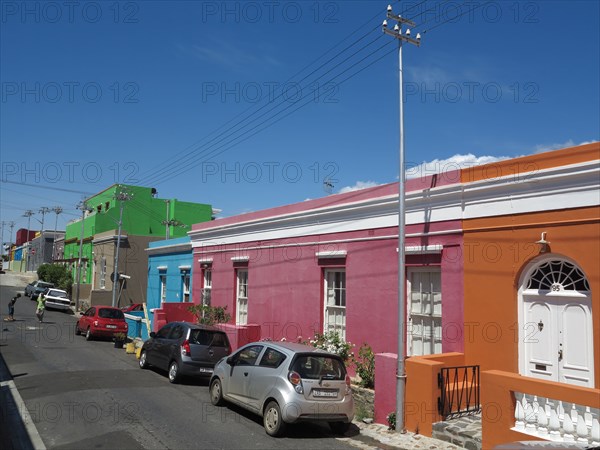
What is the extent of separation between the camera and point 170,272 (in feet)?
82.9

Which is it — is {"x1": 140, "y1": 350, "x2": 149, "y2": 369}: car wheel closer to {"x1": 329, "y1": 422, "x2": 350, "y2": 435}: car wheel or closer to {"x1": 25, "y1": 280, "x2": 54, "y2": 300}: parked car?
{"x1": 329, "y1": 422, "x2": 350, "y2": 435}: car wheel

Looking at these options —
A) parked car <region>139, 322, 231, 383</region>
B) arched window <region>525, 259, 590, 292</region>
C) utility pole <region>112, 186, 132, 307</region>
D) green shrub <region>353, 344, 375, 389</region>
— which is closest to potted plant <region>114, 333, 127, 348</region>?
parked car <region>139, 322, 231, 383</region>

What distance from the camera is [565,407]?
7027 mm

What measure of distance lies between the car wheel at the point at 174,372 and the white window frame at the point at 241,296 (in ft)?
17.4

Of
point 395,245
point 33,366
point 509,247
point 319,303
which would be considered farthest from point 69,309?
point 509,247

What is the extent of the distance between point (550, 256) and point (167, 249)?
1979cm

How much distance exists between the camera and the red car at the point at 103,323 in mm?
22938

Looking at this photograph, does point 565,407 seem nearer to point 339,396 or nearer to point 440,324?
point 339,396

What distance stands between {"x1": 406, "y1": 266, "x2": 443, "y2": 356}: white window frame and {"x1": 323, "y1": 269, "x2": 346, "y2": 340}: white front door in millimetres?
2502

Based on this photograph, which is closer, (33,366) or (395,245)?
(395,245)

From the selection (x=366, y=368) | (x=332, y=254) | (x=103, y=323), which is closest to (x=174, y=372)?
(x=366, y=368)

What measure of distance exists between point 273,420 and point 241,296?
10.4 meters

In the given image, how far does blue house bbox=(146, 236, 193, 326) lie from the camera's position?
23734 mm

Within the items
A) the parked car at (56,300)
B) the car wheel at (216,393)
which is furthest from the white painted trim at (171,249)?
the parked car at (56,300)
